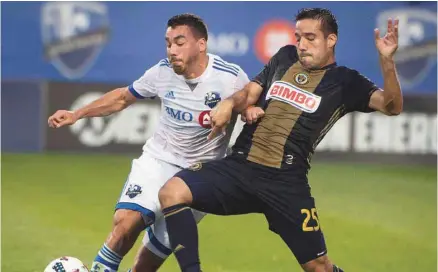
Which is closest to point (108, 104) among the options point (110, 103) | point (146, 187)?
point (110, 103)

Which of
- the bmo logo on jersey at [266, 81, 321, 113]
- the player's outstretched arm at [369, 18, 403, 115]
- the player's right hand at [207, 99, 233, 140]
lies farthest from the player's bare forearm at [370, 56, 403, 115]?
the player's right hand at [207, 99, 233, 140]

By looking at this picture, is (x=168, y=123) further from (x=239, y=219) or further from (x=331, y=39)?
(x=239, y=219)

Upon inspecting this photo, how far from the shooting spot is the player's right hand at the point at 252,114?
7.21 m

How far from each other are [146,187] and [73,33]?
439 inches

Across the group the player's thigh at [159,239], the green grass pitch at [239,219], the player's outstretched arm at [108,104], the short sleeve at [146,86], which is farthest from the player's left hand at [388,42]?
the green grass pitch at [239,219]

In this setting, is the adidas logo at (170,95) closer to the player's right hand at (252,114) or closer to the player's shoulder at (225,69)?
the player's shoulder at (225,69)

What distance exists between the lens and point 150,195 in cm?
757

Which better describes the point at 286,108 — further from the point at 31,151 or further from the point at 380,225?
the point at 31,151

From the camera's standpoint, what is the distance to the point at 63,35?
60.2ft

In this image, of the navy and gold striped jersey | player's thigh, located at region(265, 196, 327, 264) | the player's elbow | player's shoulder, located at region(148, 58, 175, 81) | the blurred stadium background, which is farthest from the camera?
the blurred stadium background

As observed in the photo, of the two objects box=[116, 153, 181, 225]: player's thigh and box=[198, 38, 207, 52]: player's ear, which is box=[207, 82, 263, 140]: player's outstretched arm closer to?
box=[198, 38, 207, 52]: player's ear

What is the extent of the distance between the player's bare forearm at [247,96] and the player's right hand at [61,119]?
1.34 metres

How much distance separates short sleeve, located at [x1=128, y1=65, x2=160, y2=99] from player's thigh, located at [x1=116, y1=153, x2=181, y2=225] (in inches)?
20.0

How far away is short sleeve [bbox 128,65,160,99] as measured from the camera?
7.93 m
